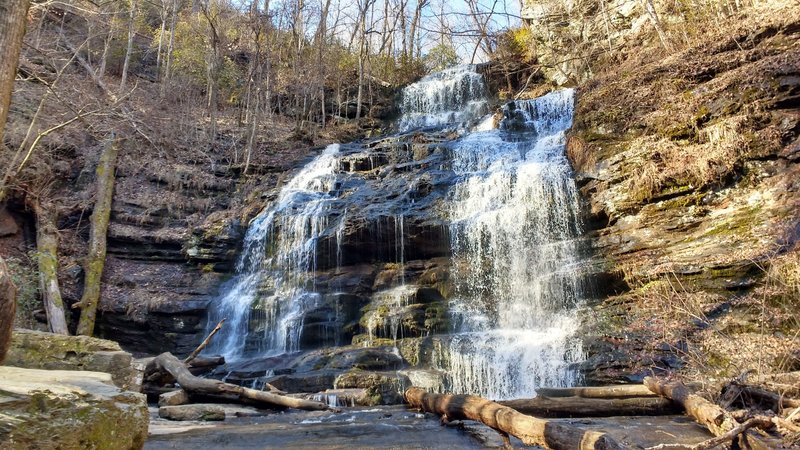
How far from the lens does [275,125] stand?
86.5 ft

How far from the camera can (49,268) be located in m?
13.4

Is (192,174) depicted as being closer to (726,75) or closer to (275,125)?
(275,125)

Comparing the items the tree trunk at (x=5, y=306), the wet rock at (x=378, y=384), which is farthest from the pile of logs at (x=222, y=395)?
the tree trunk at (x=5, y=306)

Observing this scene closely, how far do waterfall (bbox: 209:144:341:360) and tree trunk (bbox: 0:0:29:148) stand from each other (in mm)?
9980

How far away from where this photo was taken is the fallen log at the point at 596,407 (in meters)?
6.79

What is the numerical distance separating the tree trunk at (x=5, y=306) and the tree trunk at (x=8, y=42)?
1742 millimetres

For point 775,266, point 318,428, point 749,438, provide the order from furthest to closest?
point 775,266 < point 318,428 < point 749,438

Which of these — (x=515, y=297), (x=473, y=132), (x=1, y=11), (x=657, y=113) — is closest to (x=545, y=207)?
(x=515, y=297)

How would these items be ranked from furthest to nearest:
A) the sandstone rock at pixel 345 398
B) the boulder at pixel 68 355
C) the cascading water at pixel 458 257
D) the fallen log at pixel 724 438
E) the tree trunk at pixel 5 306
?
1. the cascading water at pixel 458 257
2. the sandstone rock at pixel 345 398
3. the boulder at pixel 68 355
4. the fallen log at pixel 724 438
5. the tree trunk at pixel 5 306

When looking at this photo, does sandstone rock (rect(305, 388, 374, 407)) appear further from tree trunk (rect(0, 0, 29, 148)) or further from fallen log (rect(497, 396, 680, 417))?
tree trunk (rect(0, 0, 29, 148))

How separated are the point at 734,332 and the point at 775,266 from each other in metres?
1.30

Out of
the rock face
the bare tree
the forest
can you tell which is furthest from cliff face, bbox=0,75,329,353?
the rock face

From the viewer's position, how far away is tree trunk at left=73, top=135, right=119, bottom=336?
13750mm

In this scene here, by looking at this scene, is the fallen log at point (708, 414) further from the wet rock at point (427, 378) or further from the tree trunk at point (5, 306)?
the tree trunk at point (5, 306)
